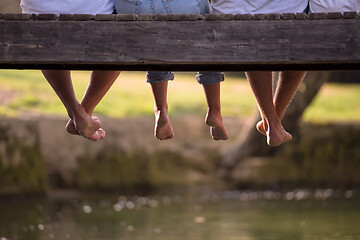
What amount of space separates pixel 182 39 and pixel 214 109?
104 cm

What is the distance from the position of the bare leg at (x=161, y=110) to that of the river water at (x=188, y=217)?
1988 mm

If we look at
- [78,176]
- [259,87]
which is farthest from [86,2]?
[78,176]

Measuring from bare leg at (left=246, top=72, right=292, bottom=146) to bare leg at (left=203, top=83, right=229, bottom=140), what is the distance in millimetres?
233

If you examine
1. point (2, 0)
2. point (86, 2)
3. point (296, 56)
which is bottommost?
point (296, 56)

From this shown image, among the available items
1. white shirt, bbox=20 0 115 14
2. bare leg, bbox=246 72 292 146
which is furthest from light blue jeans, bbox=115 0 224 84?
bare leg, bbox=246 72 292 146

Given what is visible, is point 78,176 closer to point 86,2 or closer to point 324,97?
point 324,97

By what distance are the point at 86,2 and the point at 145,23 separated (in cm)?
53

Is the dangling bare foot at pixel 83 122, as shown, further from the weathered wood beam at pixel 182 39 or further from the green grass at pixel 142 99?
the green grass at pixel 142 99

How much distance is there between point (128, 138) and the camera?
9.21m

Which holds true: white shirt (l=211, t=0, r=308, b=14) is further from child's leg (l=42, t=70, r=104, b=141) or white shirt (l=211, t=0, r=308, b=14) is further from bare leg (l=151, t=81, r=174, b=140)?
child's leg (l=42, t=70, r=104, b=141)

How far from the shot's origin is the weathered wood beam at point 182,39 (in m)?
2.81

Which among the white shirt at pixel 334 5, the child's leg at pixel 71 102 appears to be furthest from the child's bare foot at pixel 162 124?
the white shirt at pixel 334 5

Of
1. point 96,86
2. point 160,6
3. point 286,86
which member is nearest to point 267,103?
point 286,86

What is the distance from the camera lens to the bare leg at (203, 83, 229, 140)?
12.3 feet
